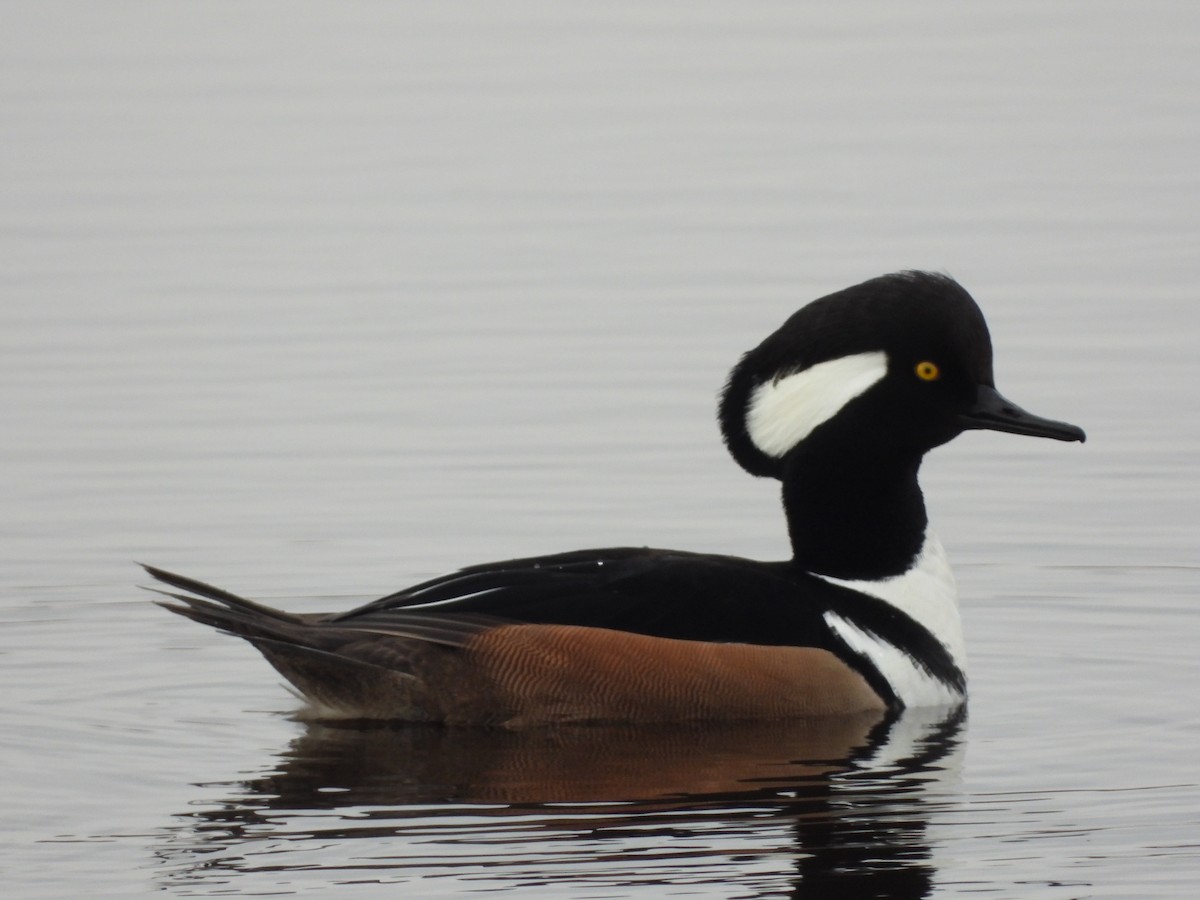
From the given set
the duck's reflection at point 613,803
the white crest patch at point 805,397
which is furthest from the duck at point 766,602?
the duck's reflection at point 613,803

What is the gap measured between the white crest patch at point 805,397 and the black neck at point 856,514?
165 millimetres

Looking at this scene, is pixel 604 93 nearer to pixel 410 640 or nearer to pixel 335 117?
pixel 335 117

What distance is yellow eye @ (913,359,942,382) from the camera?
8680 millimetres

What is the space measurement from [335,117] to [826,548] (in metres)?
13.5

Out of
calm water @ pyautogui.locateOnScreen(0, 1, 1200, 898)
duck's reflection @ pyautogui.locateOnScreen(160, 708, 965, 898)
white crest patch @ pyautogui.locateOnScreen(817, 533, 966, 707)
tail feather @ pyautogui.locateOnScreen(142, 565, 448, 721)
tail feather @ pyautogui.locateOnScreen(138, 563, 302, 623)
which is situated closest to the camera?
duck's reflection @ pyautogui.locateOnScreen(160, 708, 965, 898)

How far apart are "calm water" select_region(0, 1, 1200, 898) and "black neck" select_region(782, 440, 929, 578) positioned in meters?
0.64

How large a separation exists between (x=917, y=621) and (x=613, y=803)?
67.9 inches

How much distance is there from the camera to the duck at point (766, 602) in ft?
27.0

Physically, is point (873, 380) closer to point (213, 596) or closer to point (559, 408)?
point (213, 596)

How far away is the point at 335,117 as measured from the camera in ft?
70.6

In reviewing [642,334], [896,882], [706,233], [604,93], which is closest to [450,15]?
[604,93]

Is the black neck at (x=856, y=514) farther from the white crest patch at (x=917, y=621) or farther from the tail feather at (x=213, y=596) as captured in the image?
the tail feather at (x=213, y=596)

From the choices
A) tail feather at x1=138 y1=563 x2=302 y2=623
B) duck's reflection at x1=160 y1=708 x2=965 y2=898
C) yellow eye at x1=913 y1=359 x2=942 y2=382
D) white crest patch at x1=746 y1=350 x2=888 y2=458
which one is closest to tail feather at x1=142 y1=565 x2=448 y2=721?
tail feather at x1=138 y1=563 x2=302 y2=623

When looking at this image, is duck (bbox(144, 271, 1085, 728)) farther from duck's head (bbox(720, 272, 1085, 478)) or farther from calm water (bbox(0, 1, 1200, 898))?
calm water (bbox(0, 1, 1200, 898))
